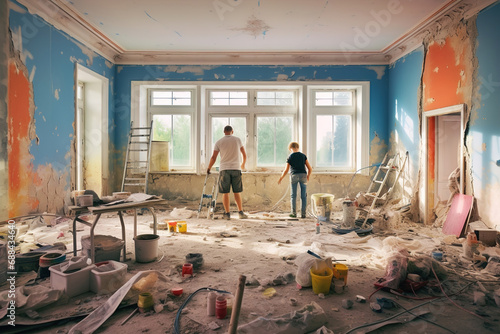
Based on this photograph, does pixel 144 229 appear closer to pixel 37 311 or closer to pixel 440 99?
pixel 37 311

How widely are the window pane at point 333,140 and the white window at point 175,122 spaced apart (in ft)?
8.91

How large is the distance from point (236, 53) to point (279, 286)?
16.3 feet

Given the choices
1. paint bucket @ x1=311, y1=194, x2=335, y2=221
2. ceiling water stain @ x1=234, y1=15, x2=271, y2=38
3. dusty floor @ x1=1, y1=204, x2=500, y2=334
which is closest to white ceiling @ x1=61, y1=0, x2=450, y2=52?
ceiling water stain @ x1=234, y1=15, x2=271, y2=38

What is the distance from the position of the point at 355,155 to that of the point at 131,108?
4.78 m

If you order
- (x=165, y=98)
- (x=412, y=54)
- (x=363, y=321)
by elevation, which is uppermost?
(x=412, y=54)

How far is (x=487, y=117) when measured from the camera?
12.6 ft

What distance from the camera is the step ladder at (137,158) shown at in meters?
6.39

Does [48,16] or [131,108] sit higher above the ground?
[48,16]

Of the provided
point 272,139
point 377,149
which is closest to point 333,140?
point 377,149

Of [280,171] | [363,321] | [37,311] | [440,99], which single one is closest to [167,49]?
[280,171]

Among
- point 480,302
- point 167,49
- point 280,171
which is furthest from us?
point 280,171

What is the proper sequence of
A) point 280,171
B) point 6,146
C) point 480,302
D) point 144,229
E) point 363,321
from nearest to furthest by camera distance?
point 363,321 < point 480,302 < point 6,146 < point 144,229 < point 280,171

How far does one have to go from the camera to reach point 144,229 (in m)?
Result: 4.51

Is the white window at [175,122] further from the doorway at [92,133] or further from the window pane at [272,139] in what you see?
the window pane at [272,139]
